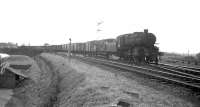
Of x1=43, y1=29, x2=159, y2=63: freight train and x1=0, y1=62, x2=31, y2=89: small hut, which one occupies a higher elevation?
x1=43, y1=29, x2=159, y2=63: freight train

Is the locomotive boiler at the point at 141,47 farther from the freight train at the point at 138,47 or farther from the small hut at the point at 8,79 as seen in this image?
the small hut at the point at 8,79

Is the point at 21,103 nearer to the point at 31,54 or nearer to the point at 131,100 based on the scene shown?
the point at 131,100

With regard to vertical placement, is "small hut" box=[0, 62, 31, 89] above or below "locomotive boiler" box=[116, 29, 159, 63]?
below

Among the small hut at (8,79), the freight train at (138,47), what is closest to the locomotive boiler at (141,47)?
the freight train at (138,47)

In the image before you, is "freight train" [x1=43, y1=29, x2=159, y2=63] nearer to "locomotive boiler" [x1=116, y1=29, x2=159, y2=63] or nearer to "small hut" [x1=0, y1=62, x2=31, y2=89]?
"locomotive boiler" [x1=116, y1=29, x2=159, y2=63]

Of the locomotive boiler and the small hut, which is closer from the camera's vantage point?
the locomotive boiler

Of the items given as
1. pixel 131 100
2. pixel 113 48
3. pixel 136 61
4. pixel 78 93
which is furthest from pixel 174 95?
pixel 113 48

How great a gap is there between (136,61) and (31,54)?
58.1 m

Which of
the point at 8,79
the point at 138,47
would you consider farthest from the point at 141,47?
the point at 8,79

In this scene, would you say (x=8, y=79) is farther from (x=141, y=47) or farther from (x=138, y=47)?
(x=141, y=47)

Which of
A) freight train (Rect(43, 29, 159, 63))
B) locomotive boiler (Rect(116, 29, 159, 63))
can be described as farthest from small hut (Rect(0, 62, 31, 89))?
locomotive boiler (Rect(116, 29, 159, 63))

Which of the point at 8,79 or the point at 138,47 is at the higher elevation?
the point at 138,47

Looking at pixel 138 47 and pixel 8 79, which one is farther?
pixel 8 79

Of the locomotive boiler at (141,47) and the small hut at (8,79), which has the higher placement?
the locomotive boiler at (141,47)
